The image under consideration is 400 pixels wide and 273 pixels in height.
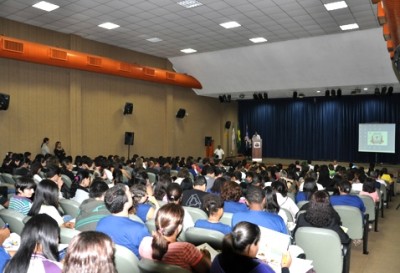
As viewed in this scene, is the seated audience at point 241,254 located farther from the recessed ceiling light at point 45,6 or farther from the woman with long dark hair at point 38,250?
the recessed ceiling light at point 45,6

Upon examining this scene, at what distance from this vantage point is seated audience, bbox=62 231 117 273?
146 cm

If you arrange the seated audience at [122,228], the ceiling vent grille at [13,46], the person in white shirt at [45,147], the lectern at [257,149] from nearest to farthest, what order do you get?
the seated audience at [122,228] → the ceiling vent grille at [13,46] → the person in white shirt at [45,147] → the lectern at [257,149]

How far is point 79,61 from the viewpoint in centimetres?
1055

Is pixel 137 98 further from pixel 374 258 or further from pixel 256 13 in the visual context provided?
pixel 374 258

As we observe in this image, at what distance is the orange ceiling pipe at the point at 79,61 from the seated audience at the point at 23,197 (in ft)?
19.9

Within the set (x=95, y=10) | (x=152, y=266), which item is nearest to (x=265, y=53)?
(x=95, y=10)

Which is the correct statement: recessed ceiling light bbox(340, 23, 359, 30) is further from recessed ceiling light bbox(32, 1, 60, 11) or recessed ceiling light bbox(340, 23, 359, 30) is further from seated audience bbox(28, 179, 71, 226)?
seated audience bbox(28, 179, 71, 226)

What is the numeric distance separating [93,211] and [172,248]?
4.98ft

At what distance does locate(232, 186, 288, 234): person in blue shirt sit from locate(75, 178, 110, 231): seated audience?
4.47 feet

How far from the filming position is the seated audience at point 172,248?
7.11 ft

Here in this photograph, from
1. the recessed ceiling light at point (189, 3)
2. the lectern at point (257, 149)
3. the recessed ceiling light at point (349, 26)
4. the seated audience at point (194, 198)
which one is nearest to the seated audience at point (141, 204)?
the seated audience at point (194, 198)

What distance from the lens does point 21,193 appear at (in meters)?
4.16

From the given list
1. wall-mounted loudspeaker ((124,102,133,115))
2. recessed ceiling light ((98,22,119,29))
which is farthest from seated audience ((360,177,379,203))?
wall-mounted loudspeaker ((124,102,133,115))

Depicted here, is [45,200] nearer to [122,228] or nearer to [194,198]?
[122,228]
